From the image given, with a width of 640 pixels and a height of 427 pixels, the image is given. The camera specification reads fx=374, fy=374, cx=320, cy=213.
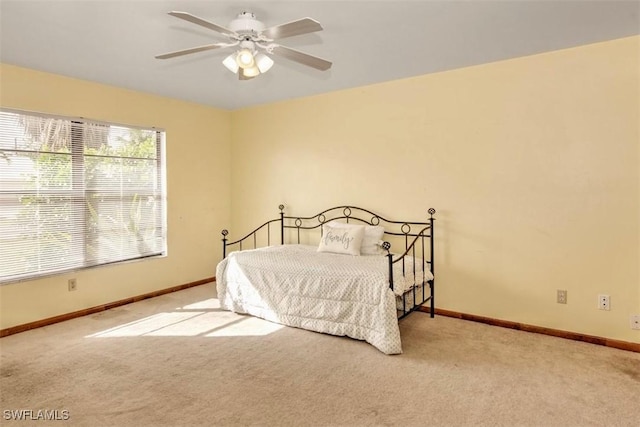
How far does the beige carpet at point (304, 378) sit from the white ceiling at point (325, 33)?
230 centimetres

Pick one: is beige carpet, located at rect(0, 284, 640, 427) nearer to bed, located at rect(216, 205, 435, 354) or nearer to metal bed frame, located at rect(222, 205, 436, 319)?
bed, located at rect(216, 205, 435, 354)

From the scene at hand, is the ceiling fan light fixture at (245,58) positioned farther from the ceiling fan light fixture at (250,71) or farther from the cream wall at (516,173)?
the cream wall at (516,173)

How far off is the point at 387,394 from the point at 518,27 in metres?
2.58

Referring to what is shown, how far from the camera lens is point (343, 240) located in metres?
3.73

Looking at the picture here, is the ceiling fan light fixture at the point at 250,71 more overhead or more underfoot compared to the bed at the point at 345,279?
more overhead

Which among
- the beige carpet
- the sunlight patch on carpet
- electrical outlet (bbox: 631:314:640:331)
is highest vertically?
electrical outlet (bbox: 631:314:640:331)

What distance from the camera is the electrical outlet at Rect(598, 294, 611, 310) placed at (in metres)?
2.89

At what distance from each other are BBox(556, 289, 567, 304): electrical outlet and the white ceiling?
6.41ft

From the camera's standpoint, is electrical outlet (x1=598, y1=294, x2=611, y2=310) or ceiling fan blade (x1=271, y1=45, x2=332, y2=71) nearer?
ceiling fan blade (x1=271, y1=45, x2=332, y2=71)

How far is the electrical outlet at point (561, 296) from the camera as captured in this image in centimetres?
305

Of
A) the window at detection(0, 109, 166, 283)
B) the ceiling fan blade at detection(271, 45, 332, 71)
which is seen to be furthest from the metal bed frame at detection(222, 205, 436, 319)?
the ceiling fan blade at detection(271, 45, 332, 71)

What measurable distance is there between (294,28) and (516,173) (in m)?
2.31

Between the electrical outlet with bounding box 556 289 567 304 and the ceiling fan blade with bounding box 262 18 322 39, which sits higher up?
the ceiling fan blade with bounding box 262 18 322 39

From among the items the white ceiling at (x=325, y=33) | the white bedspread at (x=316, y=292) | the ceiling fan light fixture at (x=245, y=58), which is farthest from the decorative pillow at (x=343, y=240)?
the ceiling fan light fixture at (x=245, y=58)
